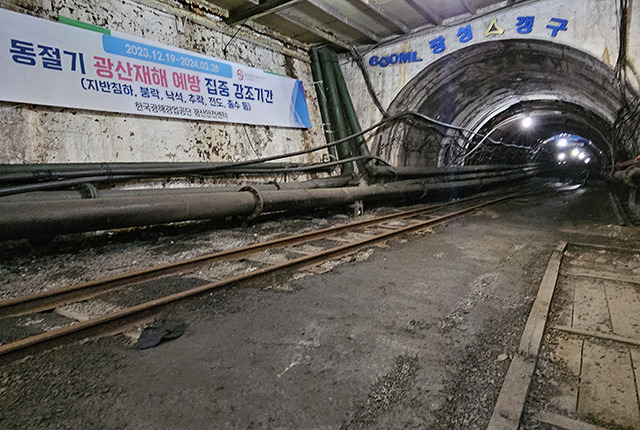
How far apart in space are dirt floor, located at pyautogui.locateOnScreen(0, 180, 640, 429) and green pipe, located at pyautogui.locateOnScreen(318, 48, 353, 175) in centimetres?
570

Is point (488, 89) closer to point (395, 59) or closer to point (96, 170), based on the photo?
point (395, 59)

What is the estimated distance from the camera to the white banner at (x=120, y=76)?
4918 millimetres

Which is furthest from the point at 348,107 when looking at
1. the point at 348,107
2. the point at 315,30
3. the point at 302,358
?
the point at 302,358

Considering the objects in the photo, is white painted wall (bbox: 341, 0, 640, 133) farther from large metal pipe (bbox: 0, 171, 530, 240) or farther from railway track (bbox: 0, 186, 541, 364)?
railway track (bbox: 0, 186, 541, 364)

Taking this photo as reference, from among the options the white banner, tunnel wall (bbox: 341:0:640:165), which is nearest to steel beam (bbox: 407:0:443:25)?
tunnel wall (bbox: 341:0:640:165)

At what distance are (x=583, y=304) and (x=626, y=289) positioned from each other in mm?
777

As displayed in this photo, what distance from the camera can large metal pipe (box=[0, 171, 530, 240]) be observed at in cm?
364

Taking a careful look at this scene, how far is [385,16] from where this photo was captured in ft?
26.1

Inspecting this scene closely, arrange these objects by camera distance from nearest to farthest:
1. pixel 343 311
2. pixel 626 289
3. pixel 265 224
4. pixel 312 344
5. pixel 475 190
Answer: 1. pixel 312 344
2. pixel 343 311
3. pixel 626 289
4. pixel 265 224
5. pixel 475 190

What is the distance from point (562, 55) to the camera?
772 centimetres

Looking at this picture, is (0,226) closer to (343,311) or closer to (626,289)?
(343,311)

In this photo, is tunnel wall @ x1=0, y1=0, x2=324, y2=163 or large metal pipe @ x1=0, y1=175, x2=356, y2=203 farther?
tunnel wall @ x1=0, y1=0, x2=324, y2=163

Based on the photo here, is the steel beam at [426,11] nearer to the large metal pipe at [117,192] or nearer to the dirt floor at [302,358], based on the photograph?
the large metal pipe at [117,192]

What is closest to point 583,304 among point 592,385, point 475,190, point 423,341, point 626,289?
point 626,289
